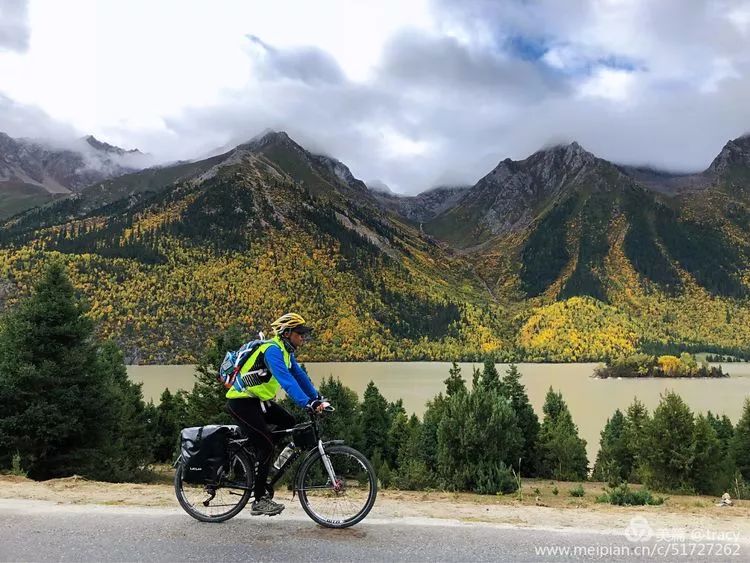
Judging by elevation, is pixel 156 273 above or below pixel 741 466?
above

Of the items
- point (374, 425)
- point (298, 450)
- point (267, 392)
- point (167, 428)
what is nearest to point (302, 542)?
point (298, 450)

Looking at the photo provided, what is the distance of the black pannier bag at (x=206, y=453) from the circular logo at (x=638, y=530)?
4258 millimetres

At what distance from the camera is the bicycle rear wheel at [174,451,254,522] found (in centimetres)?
591

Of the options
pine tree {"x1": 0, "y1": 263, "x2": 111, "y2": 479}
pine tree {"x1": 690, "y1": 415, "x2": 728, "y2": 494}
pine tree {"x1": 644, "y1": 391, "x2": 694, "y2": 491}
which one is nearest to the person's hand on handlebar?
pine tree {"x1": 0, "y1": 263, "x2": 111, "y2": 479}

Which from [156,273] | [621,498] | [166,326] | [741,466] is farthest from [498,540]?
[156,273]

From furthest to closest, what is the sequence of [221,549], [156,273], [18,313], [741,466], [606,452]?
1. [156,273]
2. [606,452]
3. [741,466]
4. [18,313]
5. [221,549]

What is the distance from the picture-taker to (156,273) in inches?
7402

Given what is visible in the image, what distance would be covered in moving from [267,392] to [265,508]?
4.10ft

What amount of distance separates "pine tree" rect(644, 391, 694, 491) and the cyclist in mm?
22768

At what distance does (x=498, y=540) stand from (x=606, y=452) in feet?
138

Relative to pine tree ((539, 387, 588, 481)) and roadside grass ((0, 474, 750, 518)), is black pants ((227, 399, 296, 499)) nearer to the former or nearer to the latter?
roadside grass ((0, 474, 750, 518))

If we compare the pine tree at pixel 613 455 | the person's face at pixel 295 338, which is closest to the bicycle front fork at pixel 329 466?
the person's face at pixel 295 338

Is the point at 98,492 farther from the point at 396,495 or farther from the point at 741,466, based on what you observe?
the point at 741,466

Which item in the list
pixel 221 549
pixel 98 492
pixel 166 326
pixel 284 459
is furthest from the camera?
pixel 166 326
